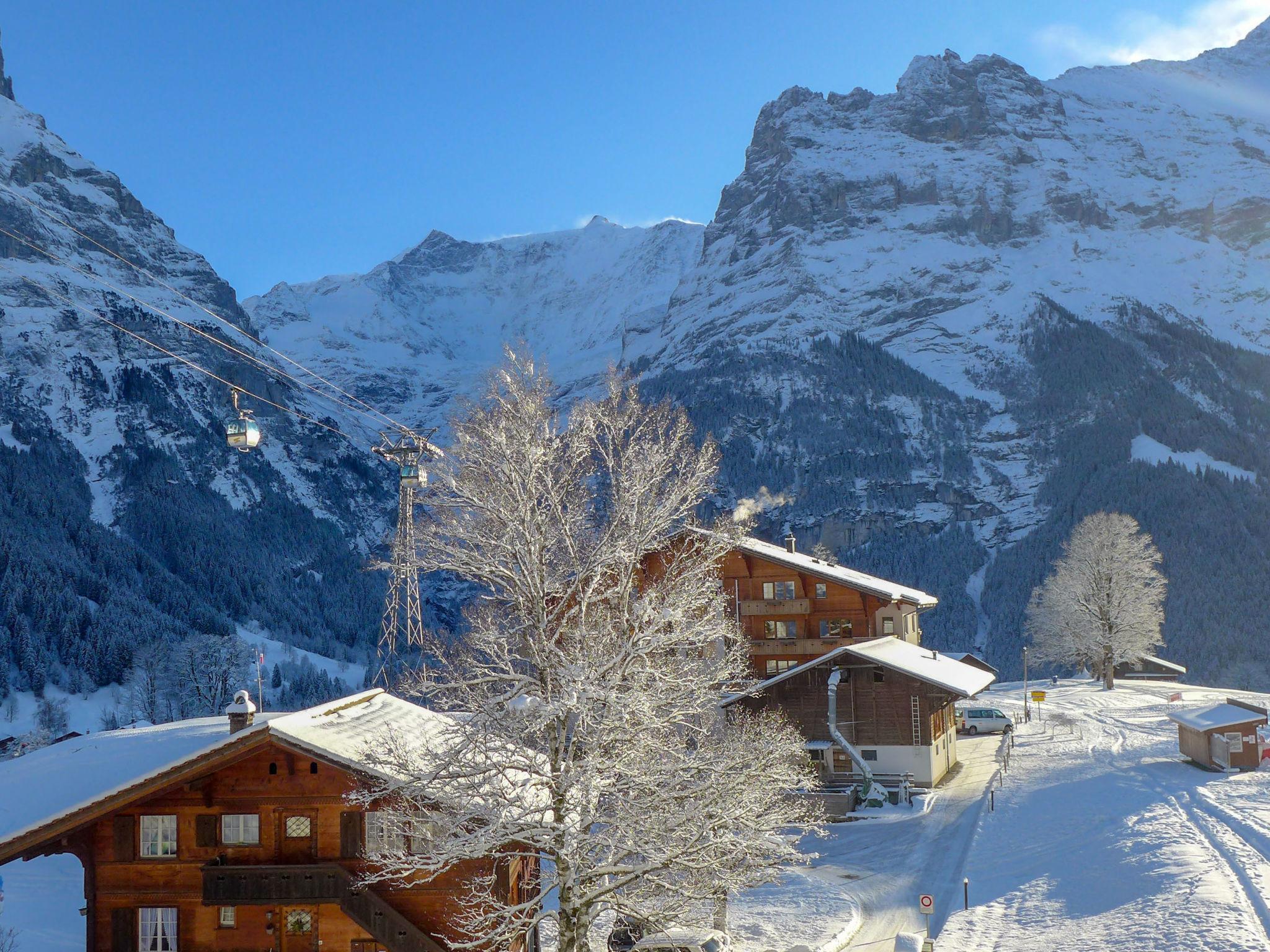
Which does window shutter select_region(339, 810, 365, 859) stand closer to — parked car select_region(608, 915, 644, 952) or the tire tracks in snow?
parked car select_region(608, 915, 644, 952)

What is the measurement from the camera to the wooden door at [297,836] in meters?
21.4

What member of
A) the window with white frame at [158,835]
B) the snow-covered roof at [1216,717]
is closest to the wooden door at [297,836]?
the window with white frame at [158,835]

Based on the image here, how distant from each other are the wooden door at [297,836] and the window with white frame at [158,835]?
2.43 metres

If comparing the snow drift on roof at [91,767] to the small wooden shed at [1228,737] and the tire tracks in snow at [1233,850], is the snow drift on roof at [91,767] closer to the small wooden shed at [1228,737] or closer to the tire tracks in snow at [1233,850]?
the tire tracks in snow at [1233,850]

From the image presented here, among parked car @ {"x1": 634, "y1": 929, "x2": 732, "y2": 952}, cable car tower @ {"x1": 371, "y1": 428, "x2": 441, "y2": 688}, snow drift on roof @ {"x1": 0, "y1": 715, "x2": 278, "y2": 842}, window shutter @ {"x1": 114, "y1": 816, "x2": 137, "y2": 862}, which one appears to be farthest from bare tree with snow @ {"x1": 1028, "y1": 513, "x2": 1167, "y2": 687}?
window shutter @ {"x1": 114, "y1": 816, "x2": 137, "y2": 862}

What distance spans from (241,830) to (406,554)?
34.1ft

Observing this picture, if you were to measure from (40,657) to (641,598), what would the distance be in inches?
5999

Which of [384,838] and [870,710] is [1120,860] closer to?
[870,710]

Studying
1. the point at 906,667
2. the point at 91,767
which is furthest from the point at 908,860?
the point at 91,767

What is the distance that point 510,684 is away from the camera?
17.5 metres

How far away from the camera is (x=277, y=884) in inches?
813

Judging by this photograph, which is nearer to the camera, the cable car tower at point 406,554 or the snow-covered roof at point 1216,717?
the cable car tower at point 406,554

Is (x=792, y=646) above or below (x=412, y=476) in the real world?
below

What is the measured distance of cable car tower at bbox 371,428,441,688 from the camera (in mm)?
15898
